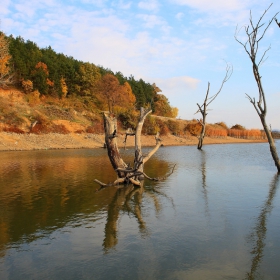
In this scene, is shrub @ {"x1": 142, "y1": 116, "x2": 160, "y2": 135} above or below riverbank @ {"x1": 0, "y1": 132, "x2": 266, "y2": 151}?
above

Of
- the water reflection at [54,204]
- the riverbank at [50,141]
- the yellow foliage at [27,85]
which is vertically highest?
the yellow foliage at [27,85]

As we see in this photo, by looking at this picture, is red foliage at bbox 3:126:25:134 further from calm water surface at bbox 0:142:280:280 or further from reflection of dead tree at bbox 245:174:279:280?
reflection of dead tree at bbox 245:174:279:280

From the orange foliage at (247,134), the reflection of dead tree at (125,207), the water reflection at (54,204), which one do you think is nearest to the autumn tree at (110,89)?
the orange foliage at (247,134)

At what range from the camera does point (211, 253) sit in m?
5.58

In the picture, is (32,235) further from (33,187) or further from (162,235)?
(33,187)

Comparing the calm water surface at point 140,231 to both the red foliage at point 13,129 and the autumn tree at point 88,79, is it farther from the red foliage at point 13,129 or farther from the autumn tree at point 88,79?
the autumn tree at point 88,79

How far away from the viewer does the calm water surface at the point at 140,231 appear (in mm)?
5027

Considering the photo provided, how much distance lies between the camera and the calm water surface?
5.03 metres

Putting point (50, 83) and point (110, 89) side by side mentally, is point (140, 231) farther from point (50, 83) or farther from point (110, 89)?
point (50, 83)

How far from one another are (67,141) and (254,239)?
32257 mm

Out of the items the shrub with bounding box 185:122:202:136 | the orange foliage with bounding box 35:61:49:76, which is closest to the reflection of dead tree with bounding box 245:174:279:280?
the orange foliage with bounding box 35:61:49:76

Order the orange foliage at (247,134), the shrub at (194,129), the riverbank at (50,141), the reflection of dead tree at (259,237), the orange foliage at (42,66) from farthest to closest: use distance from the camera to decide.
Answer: the orange foliage at (247,134), the shrub at (194,129), the orange foliage at (42,66), the riverbank at (50,141), the reflection of dead tree at (259,237)

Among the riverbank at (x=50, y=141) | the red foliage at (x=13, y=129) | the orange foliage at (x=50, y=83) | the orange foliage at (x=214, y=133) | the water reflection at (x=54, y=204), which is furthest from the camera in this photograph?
the orange foliage at (x=214, y=133)

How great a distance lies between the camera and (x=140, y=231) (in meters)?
6.73
